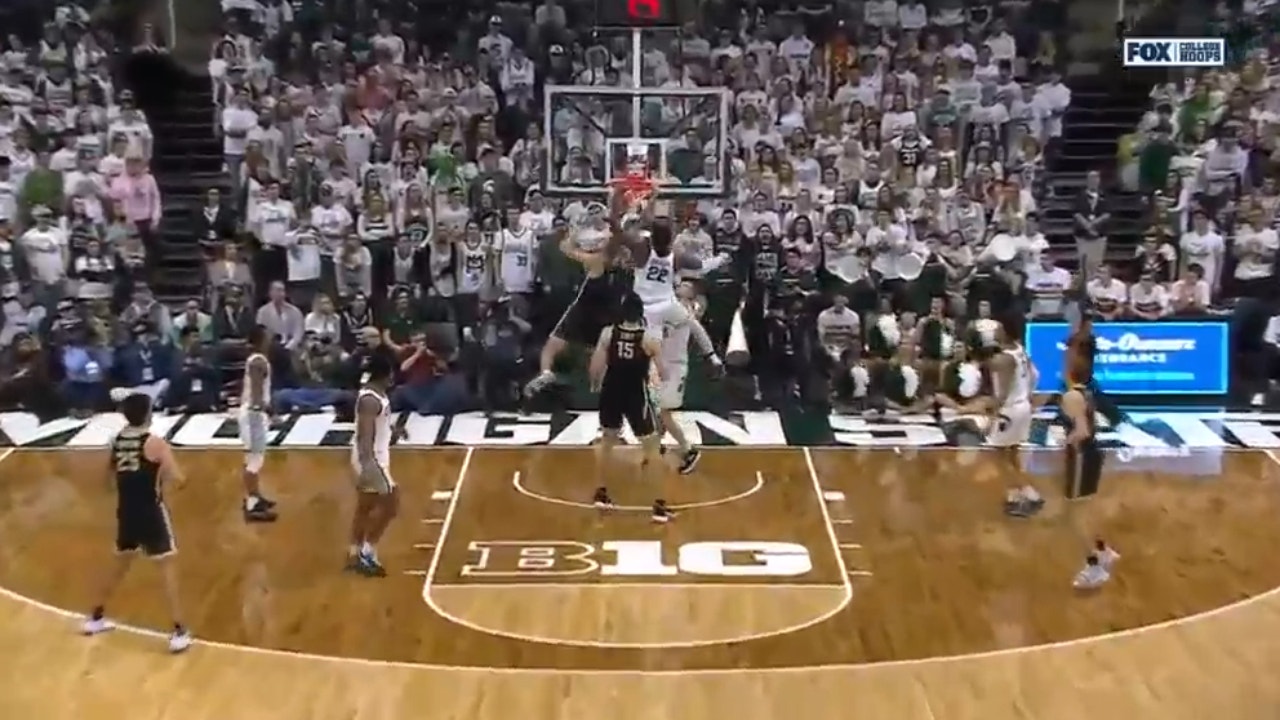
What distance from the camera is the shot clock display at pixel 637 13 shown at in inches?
567

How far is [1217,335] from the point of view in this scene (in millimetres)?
15922

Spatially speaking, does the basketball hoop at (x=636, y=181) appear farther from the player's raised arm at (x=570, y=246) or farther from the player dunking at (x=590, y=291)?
the player's raised arm at (x=570, y=246)

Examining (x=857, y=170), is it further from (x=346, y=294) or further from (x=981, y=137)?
(x=346, y=294)

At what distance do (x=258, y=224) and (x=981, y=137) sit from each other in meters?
8.05

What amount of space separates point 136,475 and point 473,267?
7.46 metres

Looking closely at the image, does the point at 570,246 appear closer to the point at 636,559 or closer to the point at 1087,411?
the point at 636,559

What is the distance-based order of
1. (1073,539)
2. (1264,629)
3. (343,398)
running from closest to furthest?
(1264,629) → (1073,539) → (343,398)

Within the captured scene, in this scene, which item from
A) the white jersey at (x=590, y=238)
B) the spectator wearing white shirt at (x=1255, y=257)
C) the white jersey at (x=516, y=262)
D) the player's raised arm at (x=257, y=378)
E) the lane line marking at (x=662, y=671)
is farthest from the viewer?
the spectator wearing white shirt at (x=1255, y=257)

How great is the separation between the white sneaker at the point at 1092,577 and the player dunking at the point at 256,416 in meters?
5.86

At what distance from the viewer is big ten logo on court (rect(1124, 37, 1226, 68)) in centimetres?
1875

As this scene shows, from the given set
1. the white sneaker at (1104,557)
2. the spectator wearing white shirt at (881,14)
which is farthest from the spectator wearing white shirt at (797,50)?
the white sneaker at (1104,557)

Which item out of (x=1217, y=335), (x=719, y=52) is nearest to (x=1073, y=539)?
(x=1217, y=335)

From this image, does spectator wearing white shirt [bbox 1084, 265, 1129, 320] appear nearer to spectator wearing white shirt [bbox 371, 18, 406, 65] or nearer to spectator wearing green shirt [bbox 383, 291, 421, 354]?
spectator wearing green shirt [bbox 383, 291, 421, 354]

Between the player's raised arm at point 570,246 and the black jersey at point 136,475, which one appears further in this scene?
the player's raised arm at point 570,246
